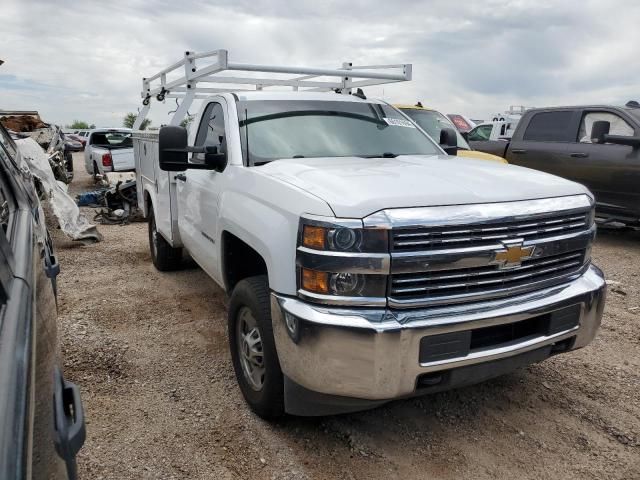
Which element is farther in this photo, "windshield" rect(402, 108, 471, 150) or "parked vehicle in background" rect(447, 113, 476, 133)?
"parked vehicle in background" rect(447, 113, 476, 133)

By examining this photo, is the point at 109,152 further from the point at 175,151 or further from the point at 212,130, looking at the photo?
the point at 175,151

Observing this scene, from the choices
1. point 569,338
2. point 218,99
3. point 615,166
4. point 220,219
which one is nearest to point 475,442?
point 569,338

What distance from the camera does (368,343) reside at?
2.20m

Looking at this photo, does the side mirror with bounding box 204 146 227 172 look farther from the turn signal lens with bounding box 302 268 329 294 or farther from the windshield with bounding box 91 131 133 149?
the windshield with bounding box 91 131 133 149

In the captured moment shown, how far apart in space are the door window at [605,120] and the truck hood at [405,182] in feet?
15.8

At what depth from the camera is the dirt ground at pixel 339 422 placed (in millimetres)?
2594

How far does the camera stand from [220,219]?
331cm

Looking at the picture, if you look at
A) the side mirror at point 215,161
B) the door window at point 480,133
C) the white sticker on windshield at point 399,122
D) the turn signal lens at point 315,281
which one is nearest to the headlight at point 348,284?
the turn signal lens at point 315,281

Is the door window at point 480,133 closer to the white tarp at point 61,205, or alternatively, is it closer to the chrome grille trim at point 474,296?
the white tarp at point 61,205

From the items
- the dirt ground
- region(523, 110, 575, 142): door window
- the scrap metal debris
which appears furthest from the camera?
the scrap metal debris

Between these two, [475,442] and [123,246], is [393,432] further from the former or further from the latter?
[123,246]

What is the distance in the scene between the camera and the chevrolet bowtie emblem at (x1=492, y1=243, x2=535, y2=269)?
2.40m

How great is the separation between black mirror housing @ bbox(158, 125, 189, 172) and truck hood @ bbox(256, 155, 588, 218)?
57 cm

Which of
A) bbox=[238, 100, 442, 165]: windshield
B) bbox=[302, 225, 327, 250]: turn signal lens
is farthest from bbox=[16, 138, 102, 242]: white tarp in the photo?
bbox=[302, 225, 327, 250]: turn signal lens
